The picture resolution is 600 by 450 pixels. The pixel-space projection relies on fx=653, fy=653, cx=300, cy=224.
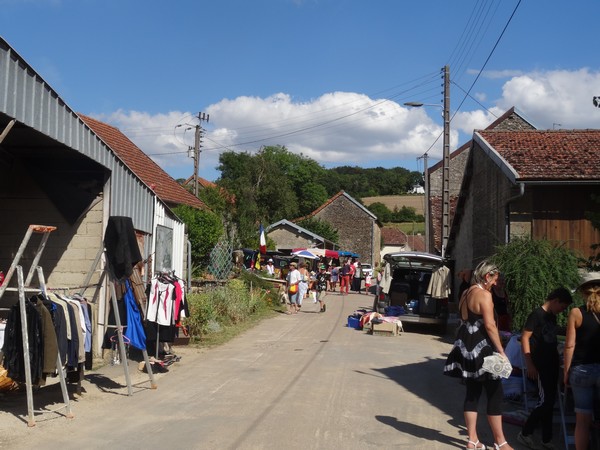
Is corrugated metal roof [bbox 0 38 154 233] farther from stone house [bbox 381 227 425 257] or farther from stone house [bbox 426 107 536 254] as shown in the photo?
stone house [bbox 381 227 425 257]

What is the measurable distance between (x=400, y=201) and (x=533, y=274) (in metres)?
102

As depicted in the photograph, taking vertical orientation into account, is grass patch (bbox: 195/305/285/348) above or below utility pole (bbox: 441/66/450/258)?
below

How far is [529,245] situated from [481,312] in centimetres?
849

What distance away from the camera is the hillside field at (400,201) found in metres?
112

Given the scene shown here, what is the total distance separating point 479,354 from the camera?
6473 millimetres

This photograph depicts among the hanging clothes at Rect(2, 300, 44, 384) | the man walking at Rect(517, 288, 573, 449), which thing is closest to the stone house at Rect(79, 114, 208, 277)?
the hanging clothes at Rect(2, 300, 44, 384)

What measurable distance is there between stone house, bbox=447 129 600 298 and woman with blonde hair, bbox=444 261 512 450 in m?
9.54

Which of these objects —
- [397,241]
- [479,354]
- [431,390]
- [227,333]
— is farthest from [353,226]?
[479,354]

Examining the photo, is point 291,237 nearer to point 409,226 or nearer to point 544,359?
point 544,359

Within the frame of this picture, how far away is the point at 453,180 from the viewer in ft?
155

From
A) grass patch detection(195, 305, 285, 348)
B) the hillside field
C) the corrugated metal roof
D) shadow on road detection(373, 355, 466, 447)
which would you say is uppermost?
the hillside field

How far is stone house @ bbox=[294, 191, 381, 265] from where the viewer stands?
66250 millimetres

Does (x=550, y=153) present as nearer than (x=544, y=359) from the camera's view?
No

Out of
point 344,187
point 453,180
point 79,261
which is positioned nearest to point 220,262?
point 79,261
